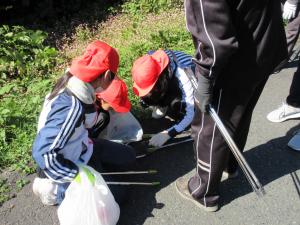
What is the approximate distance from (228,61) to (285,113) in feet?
5.91

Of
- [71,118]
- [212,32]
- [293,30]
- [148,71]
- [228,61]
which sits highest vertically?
[212,32]

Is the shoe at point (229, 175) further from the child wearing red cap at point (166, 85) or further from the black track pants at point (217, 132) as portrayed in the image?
the child wearing red cap at point (166, 85)

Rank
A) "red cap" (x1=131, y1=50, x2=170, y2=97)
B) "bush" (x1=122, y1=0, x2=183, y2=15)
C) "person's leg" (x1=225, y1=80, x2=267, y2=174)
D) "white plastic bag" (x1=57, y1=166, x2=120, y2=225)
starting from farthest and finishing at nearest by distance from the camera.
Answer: "bush" (x1=122, y1=0, x2=183, y2=15), "red cap" (x1=131, y1=50, x2=170, y2=97), "white plastic bag" (x1=57, y1=166, x2=120, y2=225), "person's leg" (x1=225, y1=80, x2=267, y2=174)

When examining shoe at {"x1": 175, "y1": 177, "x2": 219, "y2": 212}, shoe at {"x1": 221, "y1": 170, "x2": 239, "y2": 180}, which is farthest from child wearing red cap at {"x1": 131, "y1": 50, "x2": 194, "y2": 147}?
shoe at {"x1": 221, "y1": 170, "x2": 239, "y2": 180}

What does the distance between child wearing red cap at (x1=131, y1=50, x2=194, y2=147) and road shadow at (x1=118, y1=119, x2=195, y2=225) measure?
0.13m

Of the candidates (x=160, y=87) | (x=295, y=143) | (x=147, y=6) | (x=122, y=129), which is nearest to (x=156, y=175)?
(x=122, y=129)

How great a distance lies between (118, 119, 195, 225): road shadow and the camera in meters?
2.88

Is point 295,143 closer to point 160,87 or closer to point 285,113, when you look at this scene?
point 285,113

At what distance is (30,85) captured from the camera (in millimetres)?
4363

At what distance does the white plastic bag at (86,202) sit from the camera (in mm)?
2561

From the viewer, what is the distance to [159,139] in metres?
3.41

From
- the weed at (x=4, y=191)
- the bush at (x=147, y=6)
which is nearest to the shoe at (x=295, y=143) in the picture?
the weed at (x=4, y=191)

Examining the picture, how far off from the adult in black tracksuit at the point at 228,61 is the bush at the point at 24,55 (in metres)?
2.66

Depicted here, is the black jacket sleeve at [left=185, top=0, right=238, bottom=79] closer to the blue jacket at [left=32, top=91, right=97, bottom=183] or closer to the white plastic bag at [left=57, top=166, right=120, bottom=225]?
the blue jacket at [left=32, top=91, right=97, bottom=183]
